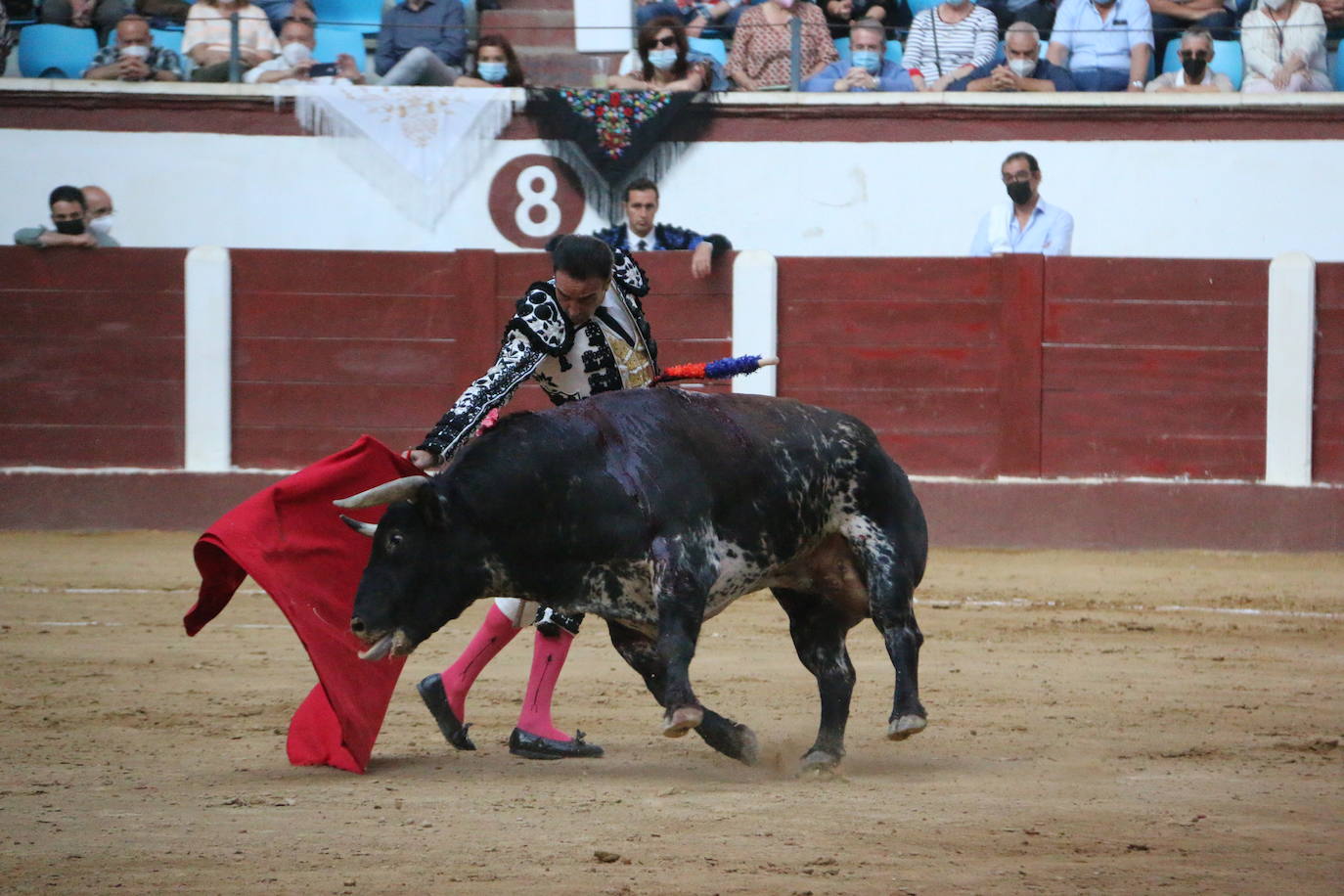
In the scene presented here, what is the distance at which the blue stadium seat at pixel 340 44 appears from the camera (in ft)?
28.4

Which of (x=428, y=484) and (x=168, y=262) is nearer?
(x=428, y=484)

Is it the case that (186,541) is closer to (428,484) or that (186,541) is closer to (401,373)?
(401,373)

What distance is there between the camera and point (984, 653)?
496cm

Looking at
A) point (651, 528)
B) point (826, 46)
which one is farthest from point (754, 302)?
point (651, 528)

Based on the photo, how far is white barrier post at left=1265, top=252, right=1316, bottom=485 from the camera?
7.66 meters

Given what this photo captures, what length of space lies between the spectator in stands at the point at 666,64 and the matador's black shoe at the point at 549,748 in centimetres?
503

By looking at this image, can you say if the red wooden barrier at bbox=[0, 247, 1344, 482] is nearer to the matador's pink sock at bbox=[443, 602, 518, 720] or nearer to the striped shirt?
the striped shirt

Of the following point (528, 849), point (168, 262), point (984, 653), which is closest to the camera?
point (528, 849)

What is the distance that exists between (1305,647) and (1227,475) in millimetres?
2763

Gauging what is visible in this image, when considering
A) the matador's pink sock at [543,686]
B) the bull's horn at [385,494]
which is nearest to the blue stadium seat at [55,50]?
the matador's pink sock at [543,686]

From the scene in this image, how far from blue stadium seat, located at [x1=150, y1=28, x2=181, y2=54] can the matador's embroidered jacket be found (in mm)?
5703

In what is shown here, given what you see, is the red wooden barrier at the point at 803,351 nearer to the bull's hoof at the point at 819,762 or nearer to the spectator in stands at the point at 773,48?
the spectator in stands at the point at 773,48

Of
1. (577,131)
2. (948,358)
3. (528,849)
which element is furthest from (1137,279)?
(528,849)

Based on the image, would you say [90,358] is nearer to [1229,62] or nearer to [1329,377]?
[1229,62]
